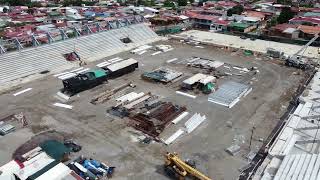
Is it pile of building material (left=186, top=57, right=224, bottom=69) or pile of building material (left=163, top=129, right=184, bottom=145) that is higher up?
pile of building material (left=186, top=57, right=224, bottom=69)

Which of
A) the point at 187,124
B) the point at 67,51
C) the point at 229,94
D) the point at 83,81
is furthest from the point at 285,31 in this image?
the point at 83,81

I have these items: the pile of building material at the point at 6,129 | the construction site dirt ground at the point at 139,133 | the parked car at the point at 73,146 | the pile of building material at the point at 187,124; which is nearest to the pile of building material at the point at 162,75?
the construction site dirt ground at the point at 139,133

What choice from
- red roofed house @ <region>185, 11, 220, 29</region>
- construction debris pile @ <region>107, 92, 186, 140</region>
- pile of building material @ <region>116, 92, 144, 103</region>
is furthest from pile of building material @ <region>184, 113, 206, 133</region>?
red roofed house @ <region>185, 11, 220, 29</region>

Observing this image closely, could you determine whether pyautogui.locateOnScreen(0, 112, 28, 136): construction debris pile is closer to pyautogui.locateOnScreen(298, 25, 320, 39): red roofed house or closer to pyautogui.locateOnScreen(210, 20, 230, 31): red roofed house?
pyautogui.locateOnScreen(210, 20, 230, 31): red roofed house

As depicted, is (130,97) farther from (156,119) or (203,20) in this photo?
(203,20)

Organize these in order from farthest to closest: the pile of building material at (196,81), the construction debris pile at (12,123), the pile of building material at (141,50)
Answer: the pile of building material at (141,50) → the pile of building material at (196,81) → the construction debris pile at (12,123)

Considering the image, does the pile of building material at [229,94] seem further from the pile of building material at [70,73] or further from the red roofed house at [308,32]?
the red roofed house at [308,32]

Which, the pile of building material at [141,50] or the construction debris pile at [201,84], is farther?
the pile of building material at [141,50]

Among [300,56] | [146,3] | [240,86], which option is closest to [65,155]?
[240,86]
